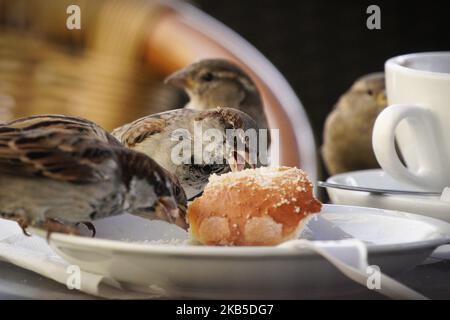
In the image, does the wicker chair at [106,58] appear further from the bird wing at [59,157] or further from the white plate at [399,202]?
the bird wing at [59,157]

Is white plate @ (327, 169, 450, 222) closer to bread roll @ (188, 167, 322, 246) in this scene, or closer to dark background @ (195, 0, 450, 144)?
bread roll @ (188, 167, 322, 246)

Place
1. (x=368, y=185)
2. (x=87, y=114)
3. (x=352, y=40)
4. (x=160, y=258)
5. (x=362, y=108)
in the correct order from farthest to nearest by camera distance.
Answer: (x=352, y=40)
(x=87, y=114)
(x=362, y=108)
(x=368, y=185)
(x=160, y=258)

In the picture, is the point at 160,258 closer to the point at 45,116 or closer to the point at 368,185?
the point at 45,116

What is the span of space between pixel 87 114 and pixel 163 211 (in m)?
0.84

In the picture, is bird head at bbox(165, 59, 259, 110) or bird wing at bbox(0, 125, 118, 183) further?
bird head at bbox(165, 59, 259, 110)

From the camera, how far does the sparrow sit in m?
1.17

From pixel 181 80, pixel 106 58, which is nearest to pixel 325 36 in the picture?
pixel 106 58

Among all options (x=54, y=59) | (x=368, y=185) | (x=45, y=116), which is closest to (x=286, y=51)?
(x=54, y=59)

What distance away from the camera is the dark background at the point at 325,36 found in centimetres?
197

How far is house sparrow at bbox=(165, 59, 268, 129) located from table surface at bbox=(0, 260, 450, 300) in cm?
45

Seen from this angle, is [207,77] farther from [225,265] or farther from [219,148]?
[225,265]

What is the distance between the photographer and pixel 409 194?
26.0 inches

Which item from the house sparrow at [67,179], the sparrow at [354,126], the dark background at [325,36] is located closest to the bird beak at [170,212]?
the house sparrow at [67,179]

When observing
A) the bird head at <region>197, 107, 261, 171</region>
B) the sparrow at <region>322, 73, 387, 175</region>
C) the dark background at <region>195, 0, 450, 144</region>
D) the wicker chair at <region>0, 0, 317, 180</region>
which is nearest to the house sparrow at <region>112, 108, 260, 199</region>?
the bird head at <region>197, 107, 261, 171</region>
